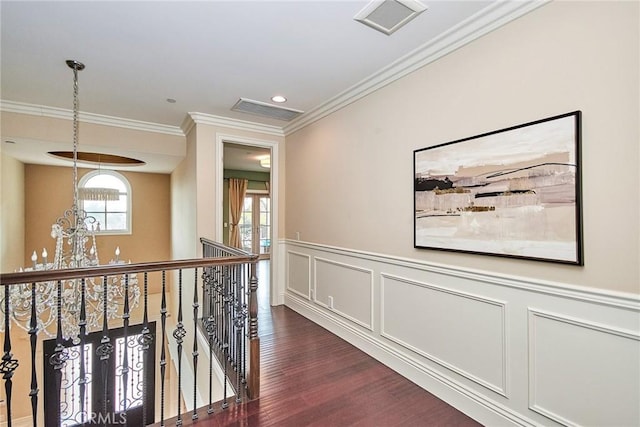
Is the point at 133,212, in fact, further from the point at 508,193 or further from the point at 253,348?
the point at 508,193

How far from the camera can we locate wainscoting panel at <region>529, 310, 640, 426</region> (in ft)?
4.81

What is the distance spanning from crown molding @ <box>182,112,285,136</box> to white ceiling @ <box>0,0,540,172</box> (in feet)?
1.59

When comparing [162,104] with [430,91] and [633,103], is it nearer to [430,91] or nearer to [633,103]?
[430,91]

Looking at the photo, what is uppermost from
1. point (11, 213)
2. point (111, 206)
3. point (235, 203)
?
point (235, 203)

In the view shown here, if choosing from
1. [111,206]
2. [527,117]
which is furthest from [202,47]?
[111,206]

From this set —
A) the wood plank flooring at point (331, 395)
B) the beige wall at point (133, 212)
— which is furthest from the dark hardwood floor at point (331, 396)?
the beige wall at point (133, 212)

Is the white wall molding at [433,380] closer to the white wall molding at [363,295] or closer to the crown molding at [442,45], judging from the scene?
the white wall molding at [363,295]

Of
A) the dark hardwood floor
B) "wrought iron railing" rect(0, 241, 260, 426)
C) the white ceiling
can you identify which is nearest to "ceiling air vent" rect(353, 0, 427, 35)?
the white ceiling

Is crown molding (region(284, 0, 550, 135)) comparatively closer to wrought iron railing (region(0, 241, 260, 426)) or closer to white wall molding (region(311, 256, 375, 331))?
white wall molding (region(311, 256, 375, 331))

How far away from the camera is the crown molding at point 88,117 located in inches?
142

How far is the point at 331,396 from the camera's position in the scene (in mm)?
2328

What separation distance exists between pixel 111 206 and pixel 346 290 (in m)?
5.90

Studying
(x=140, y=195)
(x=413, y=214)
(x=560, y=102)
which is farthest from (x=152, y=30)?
(x=140, y=195)

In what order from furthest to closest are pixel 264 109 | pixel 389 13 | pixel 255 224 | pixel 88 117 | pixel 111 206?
pixel 255 224 → pixel 111 206 → pixel 88 117 → pixel 264 109 → pixel 389 13
